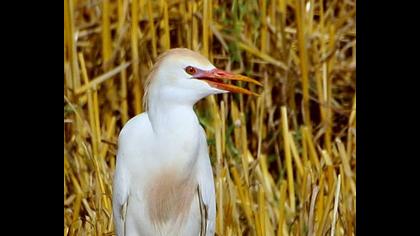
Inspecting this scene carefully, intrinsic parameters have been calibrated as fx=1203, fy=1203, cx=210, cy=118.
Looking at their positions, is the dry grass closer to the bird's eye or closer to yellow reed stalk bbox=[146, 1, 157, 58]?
yellow reed stalk bbox=[146, 1, 157, 58]

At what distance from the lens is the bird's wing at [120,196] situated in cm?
196

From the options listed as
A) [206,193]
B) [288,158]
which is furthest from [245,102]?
[206,193]

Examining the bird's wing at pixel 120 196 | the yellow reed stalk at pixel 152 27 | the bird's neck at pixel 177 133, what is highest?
the yellow reed stalk at pixel 152 27

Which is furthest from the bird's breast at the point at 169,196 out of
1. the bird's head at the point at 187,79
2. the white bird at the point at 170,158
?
the bird's head at the point at 187,79

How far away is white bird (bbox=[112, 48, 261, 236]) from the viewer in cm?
188

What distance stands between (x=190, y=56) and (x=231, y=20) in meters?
0.35

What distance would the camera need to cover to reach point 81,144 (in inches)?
86.3

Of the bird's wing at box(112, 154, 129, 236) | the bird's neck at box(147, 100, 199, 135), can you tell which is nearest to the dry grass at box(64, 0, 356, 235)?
the bird's wing at box(112, 154, 129, 236)

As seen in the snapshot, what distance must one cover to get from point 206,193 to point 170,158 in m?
0.09

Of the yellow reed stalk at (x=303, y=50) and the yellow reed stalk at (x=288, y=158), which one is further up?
the yellow reed stalk at (x=303, y=50)

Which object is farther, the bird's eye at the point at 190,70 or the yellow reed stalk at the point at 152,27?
the yellow reed stalk at the point at 152,27

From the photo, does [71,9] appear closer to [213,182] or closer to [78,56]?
[78,56]

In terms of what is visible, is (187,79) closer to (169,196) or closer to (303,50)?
(169,196)

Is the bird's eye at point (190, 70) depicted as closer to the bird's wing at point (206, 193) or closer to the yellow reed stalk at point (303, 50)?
the bird's wing at point (206, 193)
